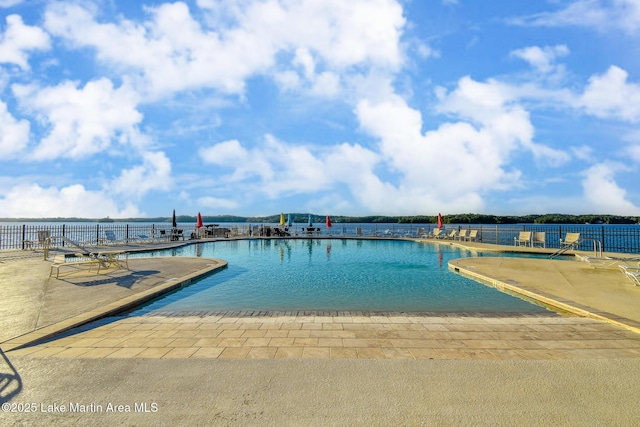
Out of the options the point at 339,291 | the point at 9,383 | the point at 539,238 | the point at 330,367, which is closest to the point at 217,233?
the point at 339,291

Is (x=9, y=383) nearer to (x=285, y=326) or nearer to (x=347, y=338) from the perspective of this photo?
(x=285, y=326)

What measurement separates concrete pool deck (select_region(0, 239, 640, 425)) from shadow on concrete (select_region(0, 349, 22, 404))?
0.05ft

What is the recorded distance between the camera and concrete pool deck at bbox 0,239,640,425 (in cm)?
247

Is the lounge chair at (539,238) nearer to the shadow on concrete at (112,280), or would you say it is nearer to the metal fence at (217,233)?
the metal fence at (217,233)

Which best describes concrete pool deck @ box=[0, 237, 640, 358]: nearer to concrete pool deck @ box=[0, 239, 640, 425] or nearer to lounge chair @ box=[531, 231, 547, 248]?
concrete pool deck @ box=[0, 239, 640, 425]

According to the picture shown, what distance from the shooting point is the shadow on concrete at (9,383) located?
2715 millimetres

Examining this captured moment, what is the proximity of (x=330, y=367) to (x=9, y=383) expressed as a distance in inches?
110

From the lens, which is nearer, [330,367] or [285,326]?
[330,367]

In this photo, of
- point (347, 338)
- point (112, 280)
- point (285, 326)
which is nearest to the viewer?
point (347, 338)

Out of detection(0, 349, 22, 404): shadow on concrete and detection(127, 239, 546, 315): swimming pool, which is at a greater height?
detection(0, 349, 22, 404): shadow on concrete

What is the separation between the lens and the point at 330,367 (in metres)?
3.18

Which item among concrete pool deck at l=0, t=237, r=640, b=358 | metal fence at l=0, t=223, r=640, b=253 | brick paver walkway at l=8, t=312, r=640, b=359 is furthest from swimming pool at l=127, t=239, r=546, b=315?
metal fence at l=0, t=223, r=640, b=253

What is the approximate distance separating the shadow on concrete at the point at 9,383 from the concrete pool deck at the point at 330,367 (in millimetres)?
14

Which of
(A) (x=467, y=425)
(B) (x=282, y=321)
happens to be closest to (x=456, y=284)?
(B) (x=282, y=321)
